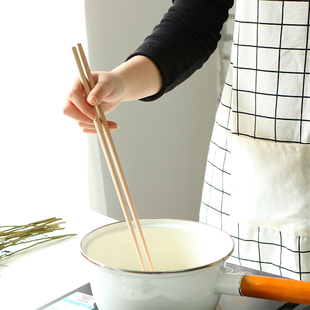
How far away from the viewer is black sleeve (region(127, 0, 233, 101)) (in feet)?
2.80

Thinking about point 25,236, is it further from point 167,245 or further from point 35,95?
point 35,95

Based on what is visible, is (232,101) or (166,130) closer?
(232,101)

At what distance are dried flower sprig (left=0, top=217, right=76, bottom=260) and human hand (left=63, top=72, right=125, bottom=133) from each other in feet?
0.91

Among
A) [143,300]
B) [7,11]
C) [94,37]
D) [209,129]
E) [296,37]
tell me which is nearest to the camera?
[143,300]

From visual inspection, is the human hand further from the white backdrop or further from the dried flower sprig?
the white backdrop

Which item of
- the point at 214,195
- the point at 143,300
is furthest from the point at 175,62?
the point at 143,300

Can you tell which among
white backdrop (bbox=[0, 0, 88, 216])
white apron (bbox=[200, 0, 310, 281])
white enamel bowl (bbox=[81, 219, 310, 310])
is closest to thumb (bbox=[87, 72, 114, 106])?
white enamel bowl (bbox=[81, 219, 310, 310])

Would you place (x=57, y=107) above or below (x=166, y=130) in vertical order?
above

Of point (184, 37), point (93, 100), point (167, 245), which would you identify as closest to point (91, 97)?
point (93, 100)

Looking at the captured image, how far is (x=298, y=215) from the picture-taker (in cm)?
80

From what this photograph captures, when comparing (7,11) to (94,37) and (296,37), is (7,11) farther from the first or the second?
(296,37)

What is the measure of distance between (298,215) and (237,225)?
140mm

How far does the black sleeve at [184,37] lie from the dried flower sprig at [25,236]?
347 millimetres

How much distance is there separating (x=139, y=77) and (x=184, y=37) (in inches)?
7.1
